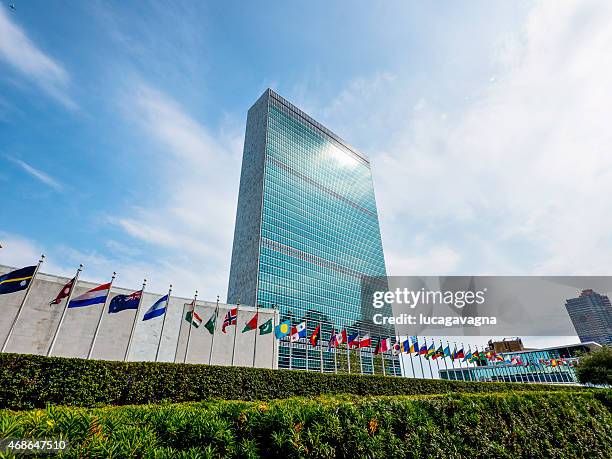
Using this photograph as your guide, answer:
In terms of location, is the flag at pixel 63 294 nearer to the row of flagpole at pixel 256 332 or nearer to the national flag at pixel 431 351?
the row of flagpole at pixel 256 332

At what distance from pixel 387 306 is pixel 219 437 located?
103m

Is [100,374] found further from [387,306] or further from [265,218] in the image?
[387,306]

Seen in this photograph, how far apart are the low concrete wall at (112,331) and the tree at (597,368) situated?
39645mm

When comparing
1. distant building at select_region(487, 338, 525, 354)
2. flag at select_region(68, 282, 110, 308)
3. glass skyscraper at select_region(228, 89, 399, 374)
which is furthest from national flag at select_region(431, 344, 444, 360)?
distant building at select_region(487, 338, 525, 354)

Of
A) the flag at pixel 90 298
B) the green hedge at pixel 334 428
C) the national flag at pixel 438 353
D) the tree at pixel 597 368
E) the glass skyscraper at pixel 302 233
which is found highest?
the glass skyscraper at pixel 302 233

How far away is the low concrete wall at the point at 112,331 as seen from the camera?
79.9 feet

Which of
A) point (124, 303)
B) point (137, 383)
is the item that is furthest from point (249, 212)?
point (137, 383)

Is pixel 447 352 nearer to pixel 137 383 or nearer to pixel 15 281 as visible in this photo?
pixel 137 383

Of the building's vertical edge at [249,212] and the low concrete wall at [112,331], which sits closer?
the low concrete wall at [112,331]

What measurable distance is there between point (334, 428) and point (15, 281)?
20329 millimetres

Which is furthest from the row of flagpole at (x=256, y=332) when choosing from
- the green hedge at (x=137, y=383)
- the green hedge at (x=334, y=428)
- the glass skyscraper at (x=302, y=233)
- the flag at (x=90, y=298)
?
the glass skyscraper at (x=302, y=233)

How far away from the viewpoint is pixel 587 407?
10109 mm

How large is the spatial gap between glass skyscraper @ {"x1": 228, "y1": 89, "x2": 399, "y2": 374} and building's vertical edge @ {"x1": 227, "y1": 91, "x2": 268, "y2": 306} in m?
0.28

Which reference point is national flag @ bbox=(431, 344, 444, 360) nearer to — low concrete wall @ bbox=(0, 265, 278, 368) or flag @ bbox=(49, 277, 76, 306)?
low concrete wall @ bbox=(0, 265, 278, 368)
